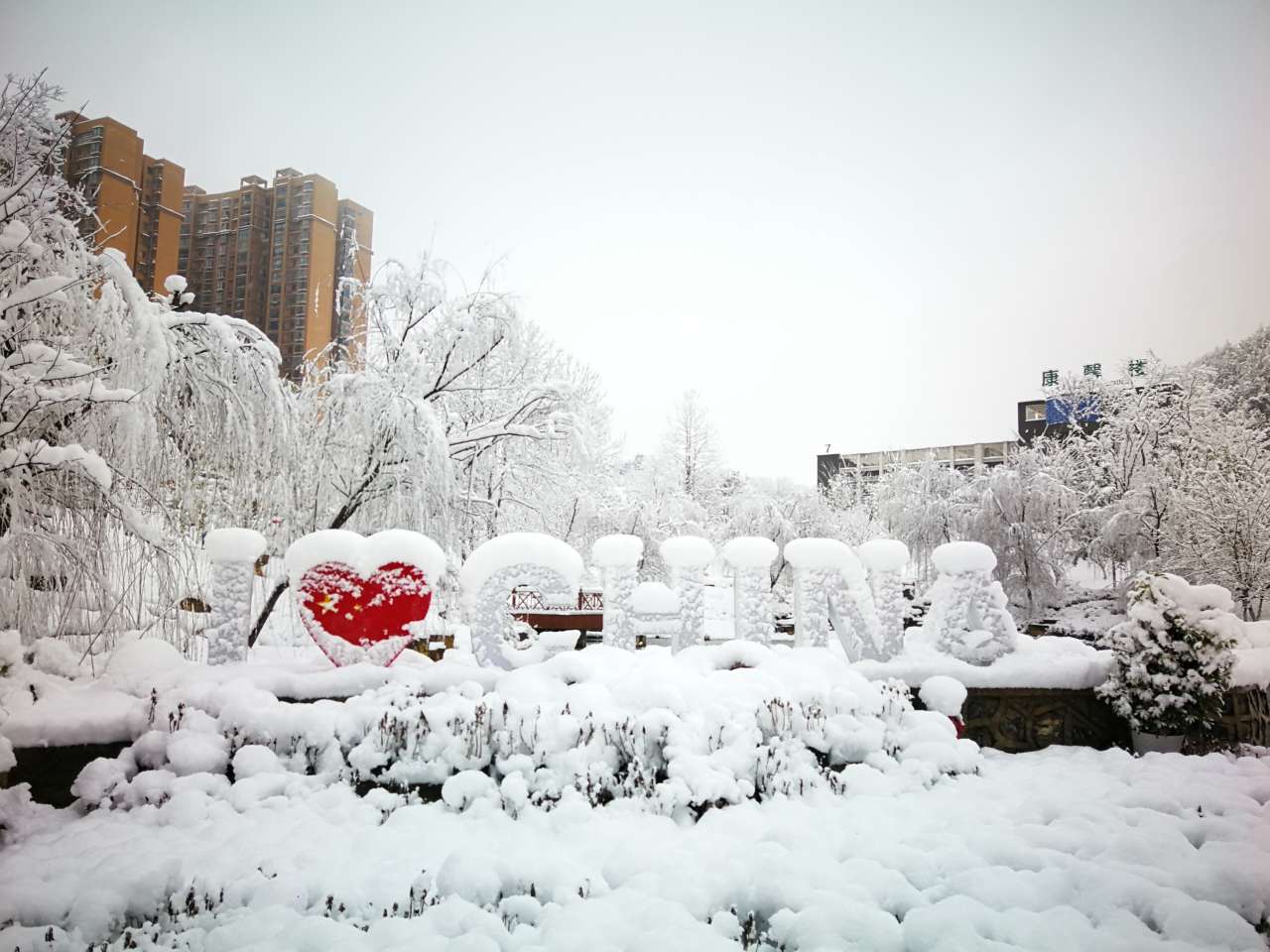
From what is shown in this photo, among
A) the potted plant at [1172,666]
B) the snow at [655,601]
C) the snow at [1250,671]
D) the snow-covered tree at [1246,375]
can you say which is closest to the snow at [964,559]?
the potted plant at [1172,666]

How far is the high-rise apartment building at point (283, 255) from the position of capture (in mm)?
5996

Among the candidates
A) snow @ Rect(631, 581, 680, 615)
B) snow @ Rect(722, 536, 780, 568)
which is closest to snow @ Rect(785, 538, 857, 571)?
snow @ Rect(722, 536, 780, 568)

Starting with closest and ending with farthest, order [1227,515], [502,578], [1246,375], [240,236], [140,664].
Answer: [140,664]
[502,578]
[240,236]
[1246,375]
[1227,515]

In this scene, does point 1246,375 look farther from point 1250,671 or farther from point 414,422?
point 414,422

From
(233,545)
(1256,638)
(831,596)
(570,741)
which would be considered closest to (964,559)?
(831,596)

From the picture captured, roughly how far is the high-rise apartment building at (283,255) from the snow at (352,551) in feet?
7.69

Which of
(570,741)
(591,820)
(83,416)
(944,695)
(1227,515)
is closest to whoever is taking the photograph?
(591,820)

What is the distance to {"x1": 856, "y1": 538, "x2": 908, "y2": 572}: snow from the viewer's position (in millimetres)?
6043

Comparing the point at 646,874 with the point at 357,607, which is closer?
the point at 646,874

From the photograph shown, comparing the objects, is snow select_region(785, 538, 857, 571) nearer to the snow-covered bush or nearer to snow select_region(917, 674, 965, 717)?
snow select_region(917, 674, 965, 717)

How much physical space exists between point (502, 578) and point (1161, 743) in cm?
561

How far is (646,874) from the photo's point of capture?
9.96ft

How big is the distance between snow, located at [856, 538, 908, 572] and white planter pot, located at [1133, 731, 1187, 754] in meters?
2.30

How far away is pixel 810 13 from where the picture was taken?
194 inches
